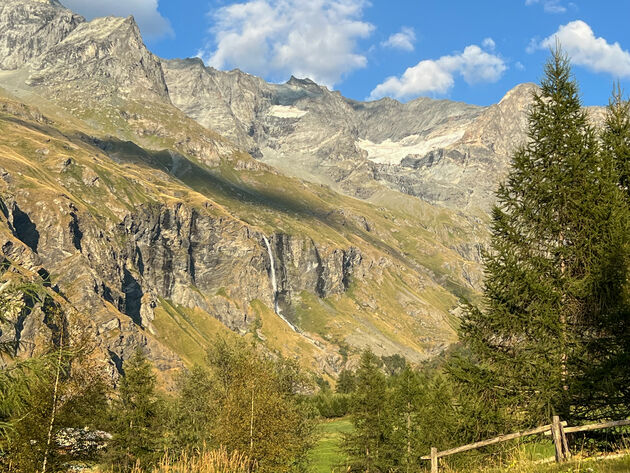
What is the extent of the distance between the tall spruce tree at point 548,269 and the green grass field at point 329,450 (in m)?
29.6

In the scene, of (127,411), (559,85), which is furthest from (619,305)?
(127,411)

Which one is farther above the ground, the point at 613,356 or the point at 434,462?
the point at 613,356

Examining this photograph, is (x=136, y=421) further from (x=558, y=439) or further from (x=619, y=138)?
(x=619, y=138)

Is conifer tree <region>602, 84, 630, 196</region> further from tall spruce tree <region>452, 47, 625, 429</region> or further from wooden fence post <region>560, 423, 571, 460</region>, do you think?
wooden fence post <region>560, 423, 571, 460</region>

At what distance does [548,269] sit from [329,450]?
70.5 meters

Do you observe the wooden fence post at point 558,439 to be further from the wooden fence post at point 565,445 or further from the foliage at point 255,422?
the foliage at point 255,422

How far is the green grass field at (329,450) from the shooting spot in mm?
58719

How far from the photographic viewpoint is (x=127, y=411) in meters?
38.7

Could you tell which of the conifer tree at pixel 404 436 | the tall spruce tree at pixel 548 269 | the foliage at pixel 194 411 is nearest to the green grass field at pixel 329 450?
the conifer tree at pixel 404 436

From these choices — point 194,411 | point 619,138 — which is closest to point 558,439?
point 619,138

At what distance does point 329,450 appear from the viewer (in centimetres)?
8100

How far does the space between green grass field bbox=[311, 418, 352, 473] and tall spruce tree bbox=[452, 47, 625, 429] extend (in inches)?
1165

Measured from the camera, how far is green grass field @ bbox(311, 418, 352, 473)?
5872 centimetres

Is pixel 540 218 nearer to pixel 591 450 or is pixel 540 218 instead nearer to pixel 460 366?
pixel 460 366
